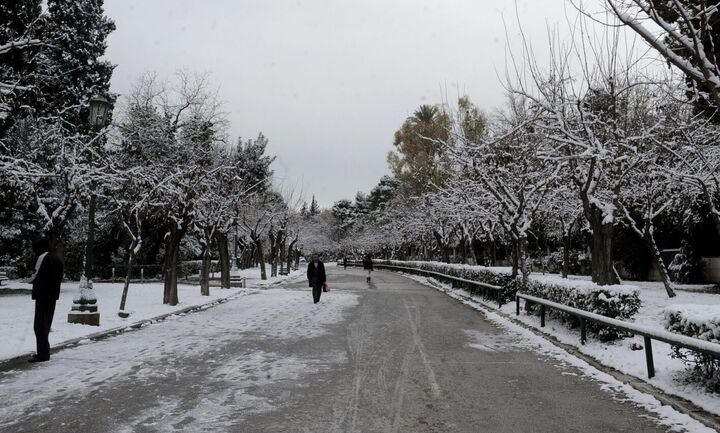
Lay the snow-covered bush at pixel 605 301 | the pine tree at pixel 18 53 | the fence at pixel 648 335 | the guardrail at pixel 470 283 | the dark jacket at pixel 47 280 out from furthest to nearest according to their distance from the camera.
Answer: the guardrail at pixel 470 283 → the pine tree at pixel 18 53 → the snow-covered bush at pixel 605 301 → the dark jacket at pixel 47 280 → the fence at pixel 648 335

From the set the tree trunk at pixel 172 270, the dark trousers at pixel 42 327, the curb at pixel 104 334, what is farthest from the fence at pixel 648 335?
the tree trunk at pixel 172 270

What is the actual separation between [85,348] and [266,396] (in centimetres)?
526

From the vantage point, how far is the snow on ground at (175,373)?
5.90m

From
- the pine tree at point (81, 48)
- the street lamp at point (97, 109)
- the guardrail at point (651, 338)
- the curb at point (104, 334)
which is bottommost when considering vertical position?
the curb at point (104, 334)

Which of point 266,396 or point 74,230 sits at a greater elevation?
point 74,230

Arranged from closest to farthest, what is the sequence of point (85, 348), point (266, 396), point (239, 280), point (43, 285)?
point (266, 396) → point (43, 285) → point (85, 348) → point (239, 280)

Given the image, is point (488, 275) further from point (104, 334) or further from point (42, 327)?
point (42, 327)

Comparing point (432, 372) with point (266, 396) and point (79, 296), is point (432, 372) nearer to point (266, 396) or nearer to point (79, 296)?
point (266, 396)

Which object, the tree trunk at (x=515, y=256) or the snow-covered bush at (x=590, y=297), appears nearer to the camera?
the snow-covered bush at (x=590, y=297)

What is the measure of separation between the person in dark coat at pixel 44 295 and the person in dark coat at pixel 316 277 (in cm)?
1096

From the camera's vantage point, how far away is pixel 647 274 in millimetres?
34500

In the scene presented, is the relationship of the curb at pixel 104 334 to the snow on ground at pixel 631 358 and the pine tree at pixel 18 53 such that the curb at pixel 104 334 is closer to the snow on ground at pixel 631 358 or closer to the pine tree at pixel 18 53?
the pine tree at pixel 18 53

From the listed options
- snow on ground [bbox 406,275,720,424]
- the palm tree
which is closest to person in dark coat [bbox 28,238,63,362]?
snow on ground [bbox 406,275,720,424]

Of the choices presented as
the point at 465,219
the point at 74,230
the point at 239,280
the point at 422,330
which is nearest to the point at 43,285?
the point at 422,330
